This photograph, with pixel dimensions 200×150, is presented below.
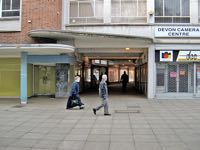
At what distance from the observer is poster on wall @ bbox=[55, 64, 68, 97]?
19141mm

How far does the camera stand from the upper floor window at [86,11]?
63.5ft

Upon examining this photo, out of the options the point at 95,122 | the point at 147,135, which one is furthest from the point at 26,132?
the point at 147,135

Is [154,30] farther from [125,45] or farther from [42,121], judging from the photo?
[42,121]

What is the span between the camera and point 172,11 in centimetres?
1906

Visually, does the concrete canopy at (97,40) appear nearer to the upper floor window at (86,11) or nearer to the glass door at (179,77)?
the upper floor window at (86,11)

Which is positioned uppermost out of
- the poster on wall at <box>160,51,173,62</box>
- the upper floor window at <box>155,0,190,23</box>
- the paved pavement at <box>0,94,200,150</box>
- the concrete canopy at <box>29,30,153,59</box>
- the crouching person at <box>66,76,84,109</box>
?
the upper floor window at <box>155,0,190,23</box>

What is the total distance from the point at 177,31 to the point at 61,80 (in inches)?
293

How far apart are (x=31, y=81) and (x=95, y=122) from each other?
9.94 meters

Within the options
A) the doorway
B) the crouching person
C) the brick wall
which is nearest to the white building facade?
the brick wall

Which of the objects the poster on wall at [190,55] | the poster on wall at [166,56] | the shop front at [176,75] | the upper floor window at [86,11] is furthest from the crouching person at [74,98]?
the poster on wall at [190,55]

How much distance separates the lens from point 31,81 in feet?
63.6

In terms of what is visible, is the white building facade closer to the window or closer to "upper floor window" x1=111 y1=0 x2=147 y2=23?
"upper floor window" x1=111 y1=0 x2=147 y2=23

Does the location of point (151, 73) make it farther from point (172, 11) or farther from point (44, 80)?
point (44, 80)

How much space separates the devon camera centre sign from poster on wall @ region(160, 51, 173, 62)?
3.26 ft
